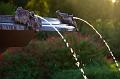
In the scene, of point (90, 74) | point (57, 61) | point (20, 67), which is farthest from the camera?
point (57, 61)

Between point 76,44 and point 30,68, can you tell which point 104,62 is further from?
point 30,68

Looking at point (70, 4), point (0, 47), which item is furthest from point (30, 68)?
point (70, 4)

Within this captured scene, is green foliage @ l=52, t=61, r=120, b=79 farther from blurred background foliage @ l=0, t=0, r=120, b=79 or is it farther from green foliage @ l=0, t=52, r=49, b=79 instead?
green foliage @ l=0, t=52, r=49, b=79

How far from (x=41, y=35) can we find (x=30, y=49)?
222 inches

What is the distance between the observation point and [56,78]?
36.1ft

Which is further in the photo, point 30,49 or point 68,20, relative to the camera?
point 30,49

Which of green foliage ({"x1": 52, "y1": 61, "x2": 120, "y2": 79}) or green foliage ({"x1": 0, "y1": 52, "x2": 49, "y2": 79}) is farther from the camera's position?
green foliage ({"x1": 0, "y1": 52, "x2": 49, "y2": 79})

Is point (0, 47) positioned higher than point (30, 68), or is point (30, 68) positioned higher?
point (0, 47)

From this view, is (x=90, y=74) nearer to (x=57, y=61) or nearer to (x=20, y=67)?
(x=57, y=61)

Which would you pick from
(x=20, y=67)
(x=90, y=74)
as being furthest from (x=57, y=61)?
(x=90, y=74)

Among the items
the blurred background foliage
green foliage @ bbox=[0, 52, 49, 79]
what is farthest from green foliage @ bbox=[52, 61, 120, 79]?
green foliage @ bbox=[0, 52, 49, 79]

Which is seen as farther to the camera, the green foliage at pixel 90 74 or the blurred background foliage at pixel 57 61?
the blurred background foliage at pixel 57 61

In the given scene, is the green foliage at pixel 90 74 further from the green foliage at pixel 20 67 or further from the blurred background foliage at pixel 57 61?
the green foliage at pixel 20 67

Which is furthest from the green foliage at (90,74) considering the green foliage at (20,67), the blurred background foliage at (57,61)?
the green foliage at (20,67)
